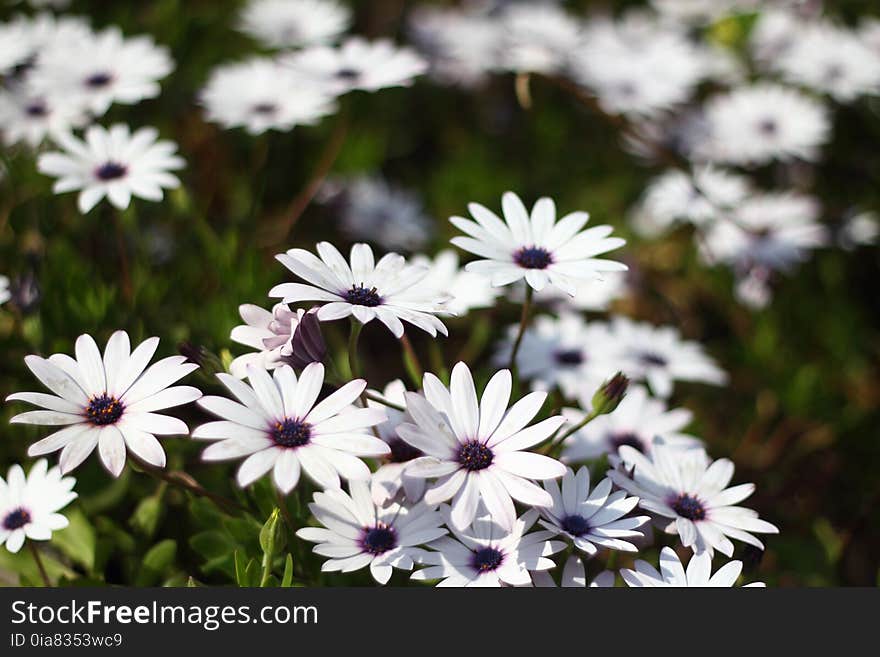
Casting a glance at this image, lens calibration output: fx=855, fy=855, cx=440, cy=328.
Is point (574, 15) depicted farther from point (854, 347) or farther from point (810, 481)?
point (810, 481)

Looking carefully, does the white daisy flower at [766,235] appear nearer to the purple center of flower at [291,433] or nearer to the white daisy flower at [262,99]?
the white daisy flower at [262,99]

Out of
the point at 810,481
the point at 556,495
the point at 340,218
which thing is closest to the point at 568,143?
the point at 340,218

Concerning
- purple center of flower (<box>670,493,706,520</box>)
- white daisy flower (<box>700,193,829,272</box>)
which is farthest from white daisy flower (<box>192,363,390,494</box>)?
white daisy flower (<box>700,193,829,272</box>)

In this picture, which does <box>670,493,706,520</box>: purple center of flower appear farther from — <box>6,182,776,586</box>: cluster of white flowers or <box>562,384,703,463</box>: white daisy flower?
<box>562,384,703,463</box>: white daisy flower

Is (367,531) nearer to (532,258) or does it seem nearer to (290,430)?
(290,430)

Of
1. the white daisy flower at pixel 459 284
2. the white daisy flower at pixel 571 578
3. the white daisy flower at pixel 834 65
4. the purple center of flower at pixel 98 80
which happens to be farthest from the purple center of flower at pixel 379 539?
the white daisy flower at pixel 834 65

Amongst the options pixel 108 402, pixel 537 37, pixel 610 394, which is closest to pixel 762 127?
pixel 537 37
